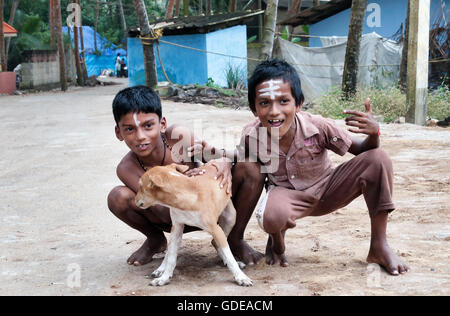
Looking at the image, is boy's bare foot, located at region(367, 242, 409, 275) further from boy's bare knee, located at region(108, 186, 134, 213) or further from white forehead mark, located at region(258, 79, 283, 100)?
boy's bare knee, located at region(108, 186, 134, 213)

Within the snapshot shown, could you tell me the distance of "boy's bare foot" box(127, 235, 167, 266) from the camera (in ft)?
10.7

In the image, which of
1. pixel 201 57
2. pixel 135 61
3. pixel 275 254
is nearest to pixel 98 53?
pixel 135 61

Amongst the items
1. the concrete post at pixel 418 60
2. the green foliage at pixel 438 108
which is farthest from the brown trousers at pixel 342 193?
the green foliage at pixel 438 108

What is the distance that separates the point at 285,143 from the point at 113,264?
4.18 ft

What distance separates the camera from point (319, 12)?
1778cm

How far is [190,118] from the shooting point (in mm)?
10438

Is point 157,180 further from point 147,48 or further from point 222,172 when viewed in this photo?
point 147,48

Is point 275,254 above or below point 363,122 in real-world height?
below

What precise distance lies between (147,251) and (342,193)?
1236 mm

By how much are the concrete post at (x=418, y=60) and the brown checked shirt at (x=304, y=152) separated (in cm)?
715

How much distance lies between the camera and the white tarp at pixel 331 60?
14531mm

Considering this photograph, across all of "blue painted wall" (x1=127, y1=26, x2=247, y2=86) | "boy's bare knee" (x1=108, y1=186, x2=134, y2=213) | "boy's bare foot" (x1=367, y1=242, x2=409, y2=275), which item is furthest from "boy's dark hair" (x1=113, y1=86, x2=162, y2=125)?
"blue painted wall" (x1=127, y1=26, x2=247, y2=86)

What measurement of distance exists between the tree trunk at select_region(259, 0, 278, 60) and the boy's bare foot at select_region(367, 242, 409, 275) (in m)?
10.8

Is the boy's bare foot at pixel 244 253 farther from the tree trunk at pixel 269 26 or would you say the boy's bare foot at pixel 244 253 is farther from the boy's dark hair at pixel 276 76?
the tree trunk at pixel 269 26
